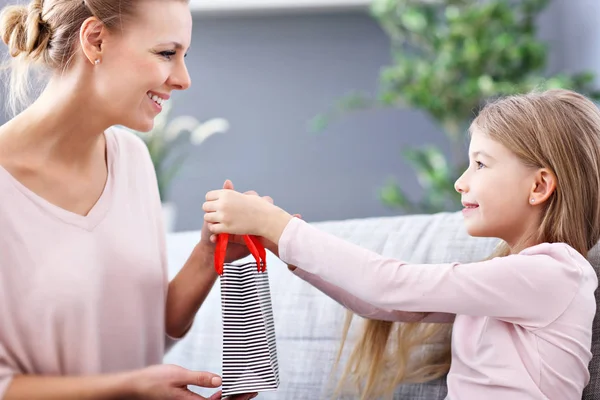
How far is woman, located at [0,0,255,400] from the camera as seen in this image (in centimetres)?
119

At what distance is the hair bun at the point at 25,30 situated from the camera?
125 centimetres

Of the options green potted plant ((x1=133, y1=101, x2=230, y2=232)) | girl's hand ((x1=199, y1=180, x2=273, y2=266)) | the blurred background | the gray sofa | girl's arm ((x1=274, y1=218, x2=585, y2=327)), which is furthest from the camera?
the blurred background

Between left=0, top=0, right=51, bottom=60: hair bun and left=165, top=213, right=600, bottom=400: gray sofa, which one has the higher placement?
left=0, top=0, right=51, bottom=60: hair bun

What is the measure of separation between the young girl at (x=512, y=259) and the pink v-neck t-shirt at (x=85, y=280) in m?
0.24

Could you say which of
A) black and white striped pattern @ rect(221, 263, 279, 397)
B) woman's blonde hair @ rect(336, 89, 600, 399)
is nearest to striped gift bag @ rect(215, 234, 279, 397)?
black and white striped pattern @ rect(221, 263, 279, 397)

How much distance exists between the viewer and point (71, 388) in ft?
3.87

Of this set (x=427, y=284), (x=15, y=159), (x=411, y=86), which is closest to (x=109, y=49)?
(x=15, y=159)

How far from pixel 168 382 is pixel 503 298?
1.85 ft

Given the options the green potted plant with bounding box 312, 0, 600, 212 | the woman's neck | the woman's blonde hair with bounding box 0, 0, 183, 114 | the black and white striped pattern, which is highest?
the green potted plant with bounding box 312, 0, 600, 212

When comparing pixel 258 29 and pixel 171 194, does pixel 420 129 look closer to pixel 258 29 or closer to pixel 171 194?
pixel 258 29

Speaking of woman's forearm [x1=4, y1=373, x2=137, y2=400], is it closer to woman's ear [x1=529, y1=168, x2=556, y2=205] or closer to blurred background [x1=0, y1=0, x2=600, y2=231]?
woman's ear [x1=529, y1=168, x2=556, y2=205]

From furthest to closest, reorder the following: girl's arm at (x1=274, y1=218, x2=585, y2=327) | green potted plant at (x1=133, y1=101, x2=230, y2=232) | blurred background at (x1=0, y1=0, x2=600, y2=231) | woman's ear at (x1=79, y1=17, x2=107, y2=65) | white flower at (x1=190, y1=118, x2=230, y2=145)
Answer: blurred background at (x1=0, y1=0, x2=600, y2=231), white flower at (x1=190, y1=118, x2=230, y2=145), green potted plant at (x1=133, y1=101, x2=230, y2=232), woman's ear at (x1=79, y1=17, x2=107, y2=65), girl's arm at (x1=274, y1=218, x2=585, y2=327)

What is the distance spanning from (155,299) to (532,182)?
76 centimetres

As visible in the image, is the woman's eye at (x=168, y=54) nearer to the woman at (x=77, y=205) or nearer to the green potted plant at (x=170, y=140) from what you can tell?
the woman at (x=77, y=205)
